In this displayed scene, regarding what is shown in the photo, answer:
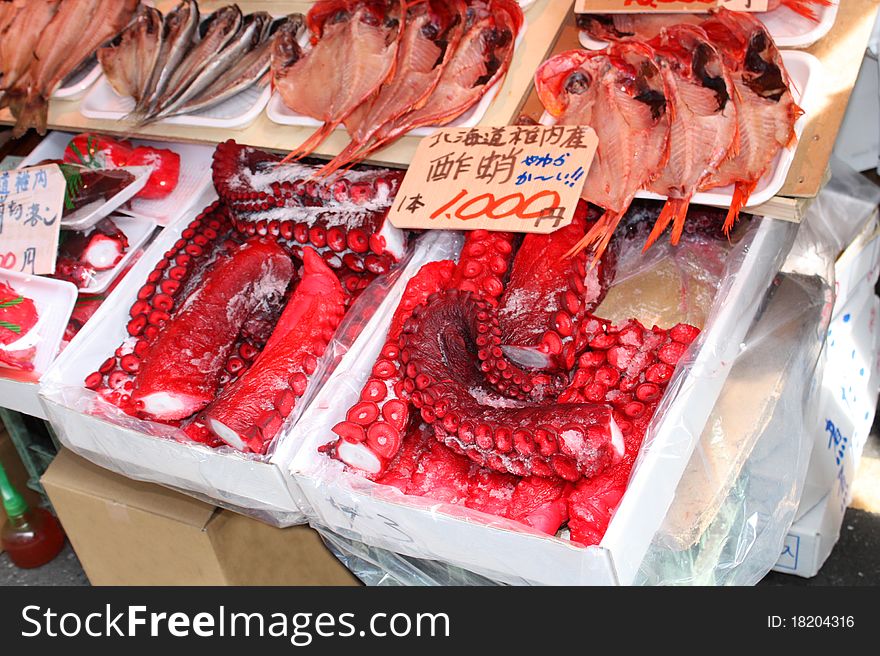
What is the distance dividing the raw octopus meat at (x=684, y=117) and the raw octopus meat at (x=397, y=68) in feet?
1.00

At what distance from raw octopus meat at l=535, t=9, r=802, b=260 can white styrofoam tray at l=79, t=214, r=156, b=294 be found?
113cm

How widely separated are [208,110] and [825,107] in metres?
1.54

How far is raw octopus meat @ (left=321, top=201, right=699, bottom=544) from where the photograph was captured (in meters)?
1.52

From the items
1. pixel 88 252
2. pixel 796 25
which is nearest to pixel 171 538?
pixel 88 252

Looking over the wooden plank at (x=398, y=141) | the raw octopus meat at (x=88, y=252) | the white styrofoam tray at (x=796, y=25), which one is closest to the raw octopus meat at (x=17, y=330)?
the raw octopus meat at (x=88, y=252)

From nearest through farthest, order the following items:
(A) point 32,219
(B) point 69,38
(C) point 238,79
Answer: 1. (A) point 32,219
2. (C) point 238,79
3. (B) point 69,38

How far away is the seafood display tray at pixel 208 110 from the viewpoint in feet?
7.57

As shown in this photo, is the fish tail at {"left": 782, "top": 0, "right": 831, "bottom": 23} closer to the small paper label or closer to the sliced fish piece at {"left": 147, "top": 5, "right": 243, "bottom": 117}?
the small paper label

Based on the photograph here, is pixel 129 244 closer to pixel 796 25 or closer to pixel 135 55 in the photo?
pixel 135 55

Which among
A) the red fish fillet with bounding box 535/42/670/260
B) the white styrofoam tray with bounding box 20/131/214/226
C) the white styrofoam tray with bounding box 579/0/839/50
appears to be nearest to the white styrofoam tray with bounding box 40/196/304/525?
the white styrofoam tray with bounding box 20/131/214/226

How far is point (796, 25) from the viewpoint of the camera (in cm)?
201

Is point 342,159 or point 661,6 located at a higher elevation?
point 661,6

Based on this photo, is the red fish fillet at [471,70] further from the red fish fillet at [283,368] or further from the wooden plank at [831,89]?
the wooden plank at [831,89]

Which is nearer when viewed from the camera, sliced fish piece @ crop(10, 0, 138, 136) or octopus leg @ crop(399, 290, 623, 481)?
octopus leg @ crop(399, 290, 623, 481)
